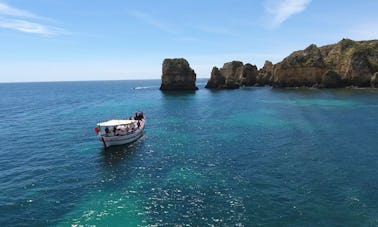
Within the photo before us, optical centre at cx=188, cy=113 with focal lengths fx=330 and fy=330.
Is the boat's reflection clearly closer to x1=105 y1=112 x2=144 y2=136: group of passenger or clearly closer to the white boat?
the white boat

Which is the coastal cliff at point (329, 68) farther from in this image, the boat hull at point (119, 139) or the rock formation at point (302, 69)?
the boat hull at point (119, 139)

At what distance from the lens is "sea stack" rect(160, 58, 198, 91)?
132 metres

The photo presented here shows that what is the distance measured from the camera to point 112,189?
29.4 meters

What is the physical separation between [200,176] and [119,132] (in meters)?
18.6

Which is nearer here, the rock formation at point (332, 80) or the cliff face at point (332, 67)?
the cliff face at point (332, 67)

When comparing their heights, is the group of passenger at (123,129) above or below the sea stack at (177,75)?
below

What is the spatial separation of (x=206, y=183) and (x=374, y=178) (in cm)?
1506

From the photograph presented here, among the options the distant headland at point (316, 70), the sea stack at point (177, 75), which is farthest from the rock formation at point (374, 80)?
the sea stack at point (177, 75)

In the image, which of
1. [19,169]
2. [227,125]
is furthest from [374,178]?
[19,169]

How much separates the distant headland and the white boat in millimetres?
84592

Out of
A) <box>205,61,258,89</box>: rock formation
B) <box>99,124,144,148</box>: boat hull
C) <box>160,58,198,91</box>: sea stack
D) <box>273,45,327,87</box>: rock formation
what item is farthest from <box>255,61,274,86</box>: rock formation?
<box>99,124,144,148</box>: boat hull

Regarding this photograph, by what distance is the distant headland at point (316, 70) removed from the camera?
114 m

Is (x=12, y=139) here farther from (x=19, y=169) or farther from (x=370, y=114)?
(x=370, y=114)

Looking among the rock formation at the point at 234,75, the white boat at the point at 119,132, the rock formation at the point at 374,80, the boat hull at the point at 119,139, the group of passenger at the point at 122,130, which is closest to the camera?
the boat hull at the point at 119,139
